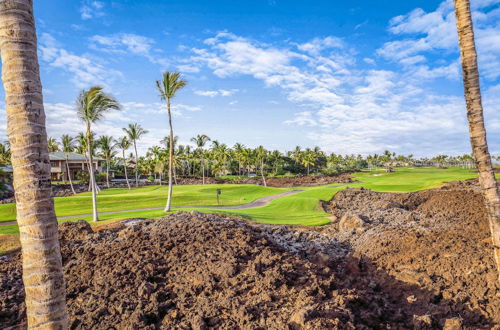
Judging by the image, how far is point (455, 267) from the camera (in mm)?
8523

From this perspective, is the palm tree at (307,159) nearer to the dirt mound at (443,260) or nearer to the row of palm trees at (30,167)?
the dirt mound at (443,260)

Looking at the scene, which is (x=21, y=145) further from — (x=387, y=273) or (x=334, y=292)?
(x=387, y=273)

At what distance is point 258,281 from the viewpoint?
7258 mm

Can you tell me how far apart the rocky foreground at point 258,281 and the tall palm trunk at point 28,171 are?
9.44 ft

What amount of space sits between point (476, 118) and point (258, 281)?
19.3 ft

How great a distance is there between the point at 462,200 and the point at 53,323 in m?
22.9

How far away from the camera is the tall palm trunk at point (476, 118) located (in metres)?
5.88

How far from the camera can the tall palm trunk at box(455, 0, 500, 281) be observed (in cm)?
588

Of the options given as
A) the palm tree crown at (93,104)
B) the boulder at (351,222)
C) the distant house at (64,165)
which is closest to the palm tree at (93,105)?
the palm tree crown at (93,104)

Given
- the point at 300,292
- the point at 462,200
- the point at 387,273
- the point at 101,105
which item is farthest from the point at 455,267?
the point at 101,105

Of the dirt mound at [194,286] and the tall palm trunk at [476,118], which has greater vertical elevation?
the tall palm trunk at [476,118]

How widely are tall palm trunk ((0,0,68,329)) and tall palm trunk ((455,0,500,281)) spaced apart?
7278 millimetres

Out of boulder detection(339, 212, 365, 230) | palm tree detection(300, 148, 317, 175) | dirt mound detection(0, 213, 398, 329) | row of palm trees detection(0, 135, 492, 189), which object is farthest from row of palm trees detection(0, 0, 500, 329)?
palm tree detection(300, 148, 317, 175)

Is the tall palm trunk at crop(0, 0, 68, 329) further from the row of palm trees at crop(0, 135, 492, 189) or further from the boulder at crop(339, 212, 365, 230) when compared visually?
the row of palm trees at crop(0, 135, 492, 189)
